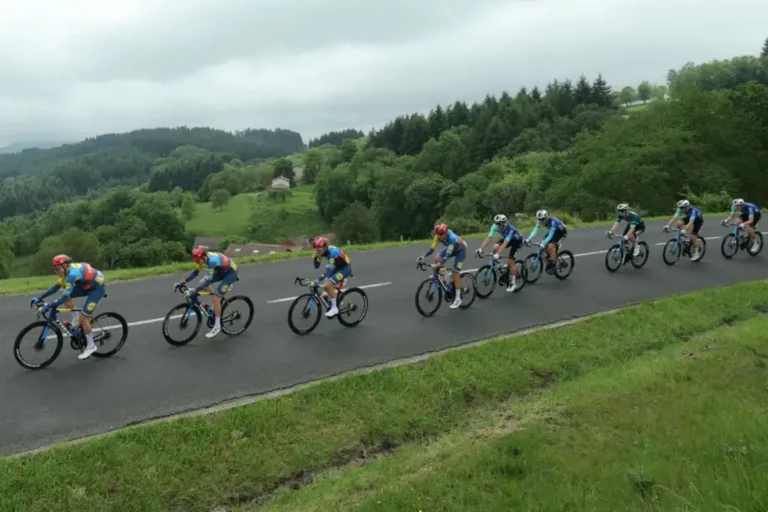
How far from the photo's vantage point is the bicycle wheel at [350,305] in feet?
38.3

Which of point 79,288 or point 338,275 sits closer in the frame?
point 79,288

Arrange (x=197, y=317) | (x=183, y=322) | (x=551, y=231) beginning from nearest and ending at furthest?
(x=183, y=322) < (x=197, y=317) < (x=551, y=231)

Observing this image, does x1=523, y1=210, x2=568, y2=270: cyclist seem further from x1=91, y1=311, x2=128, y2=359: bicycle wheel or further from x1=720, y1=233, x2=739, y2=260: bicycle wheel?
x1=91, y1=311, x2=128, y2=359: bicycle wheel

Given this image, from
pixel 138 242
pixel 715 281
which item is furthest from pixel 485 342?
pixel 138 242

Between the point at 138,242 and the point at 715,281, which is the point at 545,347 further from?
the point at 138,242

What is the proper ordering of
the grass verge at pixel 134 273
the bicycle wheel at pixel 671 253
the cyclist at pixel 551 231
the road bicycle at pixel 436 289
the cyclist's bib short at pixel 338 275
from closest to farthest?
the cyclist's bib short at pixel 338 275 → the road bicycle at pixel 436 289 → the grass verge at pixel 134 273 → the cyclist at pixel 551 231 → the bicycle wheel at pixel 671 253

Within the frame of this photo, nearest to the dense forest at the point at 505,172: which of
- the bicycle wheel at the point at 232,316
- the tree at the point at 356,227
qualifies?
the tree at the point at 356,227

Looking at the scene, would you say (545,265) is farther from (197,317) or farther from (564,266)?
(197,317)

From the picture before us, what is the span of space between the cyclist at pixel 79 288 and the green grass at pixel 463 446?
3008 millimetres

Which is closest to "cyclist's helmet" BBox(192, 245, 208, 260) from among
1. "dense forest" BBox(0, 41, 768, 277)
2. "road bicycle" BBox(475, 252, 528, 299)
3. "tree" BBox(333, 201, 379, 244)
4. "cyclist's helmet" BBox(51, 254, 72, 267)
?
"cyclist's helmet" BBox(51, 254, 72, 267)

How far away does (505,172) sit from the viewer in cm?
7219

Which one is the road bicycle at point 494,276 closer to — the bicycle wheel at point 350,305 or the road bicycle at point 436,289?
the road bicycle at point 436,289

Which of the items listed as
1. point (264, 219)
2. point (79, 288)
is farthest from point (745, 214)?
point (264, 219)

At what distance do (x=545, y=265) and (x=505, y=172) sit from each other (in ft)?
190
